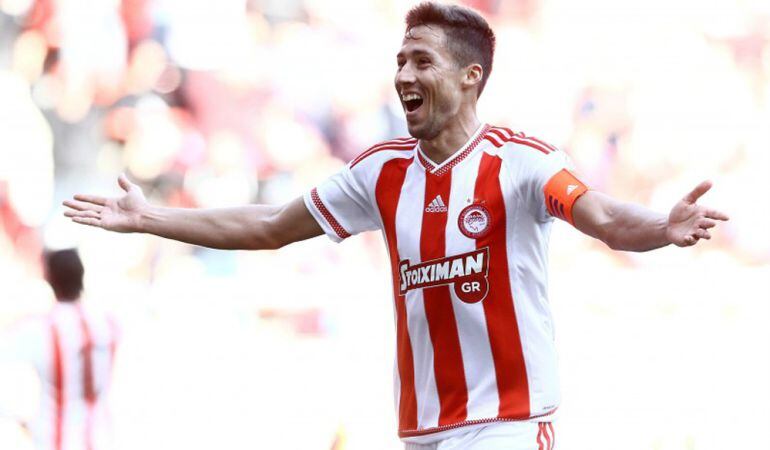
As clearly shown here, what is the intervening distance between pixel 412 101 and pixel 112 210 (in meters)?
0.91

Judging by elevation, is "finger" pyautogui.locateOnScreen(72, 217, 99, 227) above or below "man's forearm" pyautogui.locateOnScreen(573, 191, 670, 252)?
above

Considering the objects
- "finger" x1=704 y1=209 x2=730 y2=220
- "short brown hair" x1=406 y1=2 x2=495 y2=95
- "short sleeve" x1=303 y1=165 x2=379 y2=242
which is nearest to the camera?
"finger" x1=704 y1=209 x2=730 y2=220

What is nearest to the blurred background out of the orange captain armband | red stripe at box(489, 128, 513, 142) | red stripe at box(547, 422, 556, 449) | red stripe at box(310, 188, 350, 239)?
red stripe at box(310, 188, 350, 239)

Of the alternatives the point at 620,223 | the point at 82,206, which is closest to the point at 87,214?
the point at 82,206

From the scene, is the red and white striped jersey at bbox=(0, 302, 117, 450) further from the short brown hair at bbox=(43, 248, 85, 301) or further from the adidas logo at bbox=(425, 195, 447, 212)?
the adidas logo at bbox=(425, 195, 447, 212)

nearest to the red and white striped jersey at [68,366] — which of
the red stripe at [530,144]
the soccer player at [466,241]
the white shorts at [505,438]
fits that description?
the soccer player at [466,241]

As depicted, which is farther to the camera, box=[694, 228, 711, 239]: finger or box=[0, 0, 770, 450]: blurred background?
box=[0, 0, 770, 450]: blurred background

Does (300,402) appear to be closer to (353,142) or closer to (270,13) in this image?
(353,142)

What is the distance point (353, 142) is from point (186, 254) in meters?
0.96

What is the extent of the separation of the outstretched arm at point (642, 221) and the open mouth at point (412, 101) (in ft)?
1.81

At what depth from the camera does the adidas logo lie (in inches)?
120

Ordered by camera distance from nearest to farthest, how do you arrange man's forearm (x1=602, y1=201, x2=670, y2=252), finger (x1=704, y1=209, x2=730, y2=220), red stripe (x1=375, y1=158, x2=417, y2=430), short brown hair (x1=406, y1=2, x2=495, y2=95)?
finger (x1=704, y1=209, x2=730, y2=220)
man's forearm (x1=602, y1=201, x2=670, y2=252)
red stripe (x1=375, y1=158, x2=417, y2=430)
short brown hair (x1=406, y1=2, x2=495, y2=95)

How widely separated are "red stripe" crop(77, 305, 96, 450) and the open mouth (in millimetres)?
2221

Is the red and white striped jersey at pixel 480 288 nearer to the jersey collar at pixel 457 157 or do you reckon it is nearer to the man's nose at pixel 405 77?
the jersey collar at pixel 457 157
